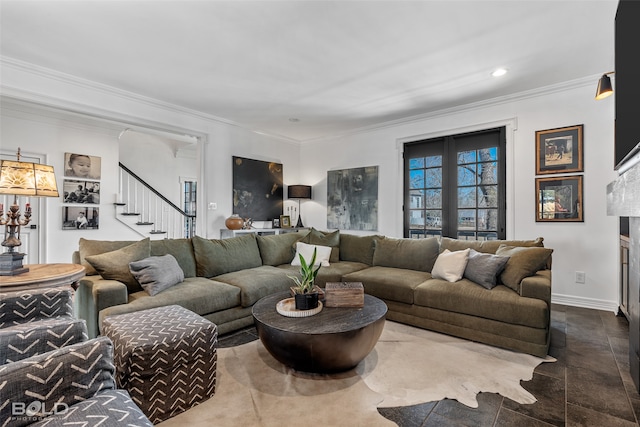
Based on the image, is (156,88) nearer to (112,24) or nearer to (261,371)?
(112,24)

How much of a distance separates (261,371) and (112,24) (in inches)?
115

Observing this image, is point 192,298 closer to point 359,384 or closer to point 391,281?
point 359,384

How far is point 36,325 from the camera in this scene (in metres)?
1.34

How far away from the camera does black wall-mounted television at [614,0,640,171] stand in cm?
99

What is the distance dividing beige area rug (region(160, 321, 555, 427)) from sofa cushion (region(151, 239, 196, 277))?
110 centimetres

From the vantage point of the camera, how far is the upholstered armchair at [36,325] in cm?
123

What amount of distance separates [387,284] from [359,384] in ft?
4.25

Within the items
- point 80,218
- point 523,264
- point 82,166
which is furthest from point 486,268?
point 82,166

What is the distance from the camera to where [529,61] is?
3068 millimetres

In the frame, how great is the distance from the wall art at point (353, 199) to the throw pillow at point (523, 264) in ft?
8.54

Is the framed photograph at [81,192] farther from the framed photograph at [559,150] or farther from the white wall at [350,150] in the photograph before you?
the framed photograph at [559,150]

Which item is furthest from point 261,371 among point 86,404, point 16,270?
point 16,270

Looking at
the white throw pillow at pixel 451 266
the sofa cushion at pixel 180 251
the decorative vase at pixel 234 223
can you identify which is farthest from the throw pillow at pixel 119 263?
the white throw pillow at pixel 451 266

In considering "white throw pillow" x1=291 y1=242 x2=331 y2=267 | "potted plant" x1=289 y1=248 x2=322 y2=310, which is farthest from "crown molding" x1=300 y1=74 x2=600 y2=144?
"potted plant" x1=289 y1=248 x2=322 y2=310
